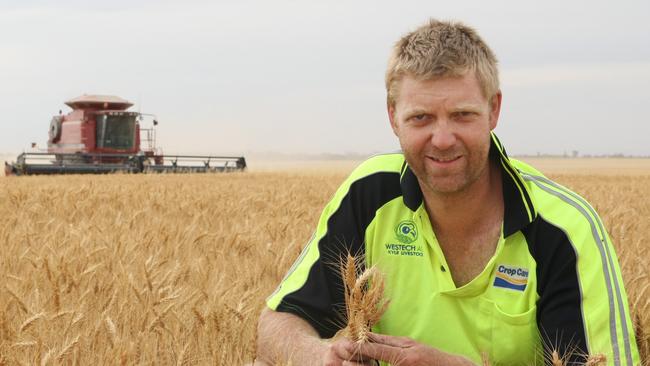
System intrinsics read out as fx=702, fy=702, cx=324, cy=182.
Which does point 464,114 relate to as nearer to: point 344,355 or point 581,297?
point 581,297

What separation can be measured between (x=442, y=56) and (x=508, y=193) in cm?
46

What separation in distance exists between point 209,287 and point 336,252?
876 millimetres

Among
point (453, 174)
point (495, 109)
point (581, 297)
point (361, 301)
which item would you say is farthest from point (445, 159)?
point (361, 301)

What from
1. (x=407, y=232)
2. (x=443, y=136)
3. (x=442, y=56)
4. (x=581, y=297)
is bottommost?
(x=581, y=297)

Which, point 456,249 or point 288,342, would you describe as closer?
point 288,342

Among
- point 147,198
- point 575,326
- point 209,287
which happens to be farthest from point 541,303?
point 147,198

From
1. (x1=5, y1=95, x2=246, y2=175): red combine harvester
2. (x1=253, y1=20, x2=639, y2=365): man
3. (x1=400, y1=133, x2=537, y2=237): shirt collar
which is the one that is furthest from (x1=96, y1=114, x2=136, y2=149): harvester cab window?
(x1=400, y1=133, x2=537, y2=237): shirt collar

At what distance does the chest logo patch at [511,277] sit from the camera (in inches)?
78.0

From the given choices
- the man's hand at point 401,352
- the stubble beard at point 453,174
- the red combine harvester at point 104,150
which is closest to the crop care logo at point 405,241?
the stubble beard at point 453,174

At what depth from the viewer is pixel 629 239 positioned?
4.16 meters

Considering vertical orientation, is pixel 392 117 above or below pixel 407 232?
above

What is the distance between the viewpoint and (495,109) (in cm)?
204

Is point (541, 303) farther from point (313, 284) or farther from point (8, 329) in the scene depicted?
point (8, 329)

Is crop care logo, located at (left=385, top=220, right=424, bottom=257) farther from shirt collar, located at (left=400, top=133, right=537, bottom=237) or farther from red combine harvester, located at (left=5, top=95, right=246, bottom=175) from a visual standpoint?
red combine harvester, located at (left=5, top=95, right=246, bottom=175)
